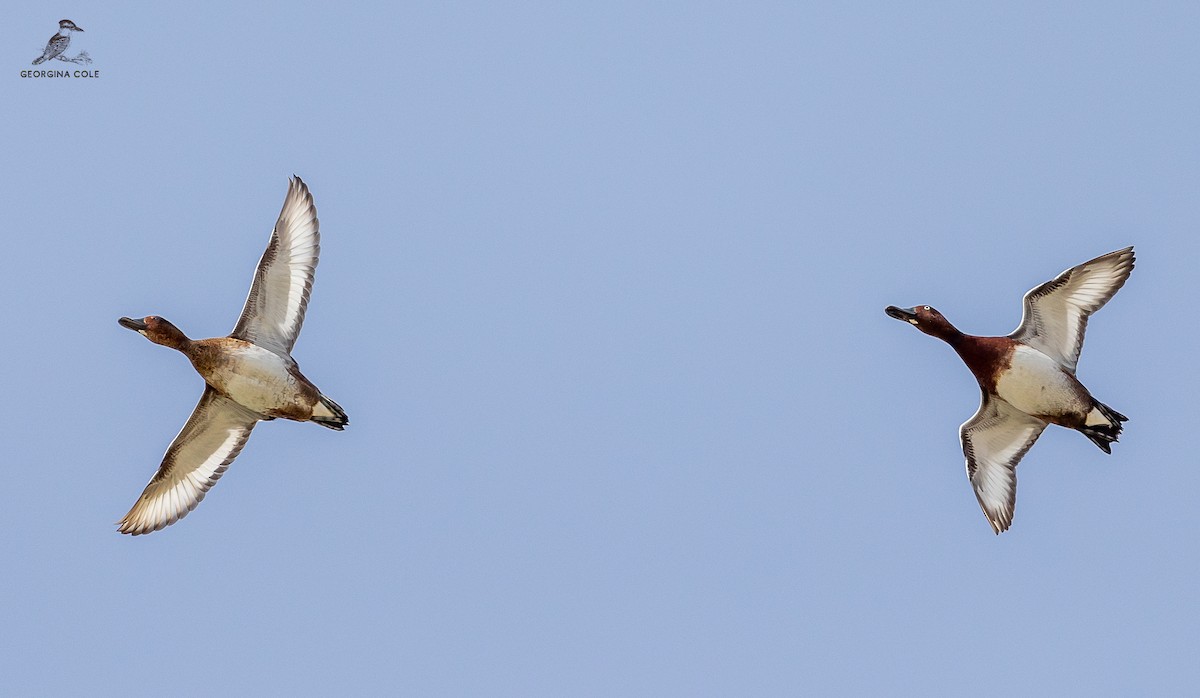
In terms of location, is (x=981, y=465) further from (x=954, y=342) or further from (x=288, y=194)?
(x=288, y=194)

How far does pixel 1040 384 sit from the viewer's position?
23.0 metres

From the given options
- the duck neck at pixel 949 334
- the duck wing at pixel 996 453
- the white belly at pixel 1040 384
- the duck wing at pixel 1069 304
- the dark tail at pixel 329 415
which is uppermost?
the duck wing at pixel 1069 304

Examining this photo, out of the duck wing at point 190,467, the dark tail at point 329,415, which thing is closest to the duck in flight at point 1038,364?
the dark tail at point 329,415

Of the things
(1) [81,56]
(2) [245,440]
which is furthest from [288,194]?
(1) [81,56]

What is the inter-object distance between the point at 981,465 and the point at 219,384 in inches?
434

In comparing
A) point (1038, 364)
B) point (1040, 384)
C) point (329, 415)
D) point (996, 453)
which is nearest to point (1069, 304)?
point (1038, 364)

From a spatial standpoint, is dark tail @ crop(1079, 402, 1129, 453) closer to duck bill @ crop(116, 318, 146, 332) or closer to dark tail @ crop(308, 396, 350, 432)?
dark tail @ crop(308, 396, 350, 432)

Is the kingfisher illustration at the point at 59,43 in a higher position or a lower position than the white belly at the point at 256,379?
higher

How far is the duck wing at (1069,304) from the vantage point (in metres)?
22.9

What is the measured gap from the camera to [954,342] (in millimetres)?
23422

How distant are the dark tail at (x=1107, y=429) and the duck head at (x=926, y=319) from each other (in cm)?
227

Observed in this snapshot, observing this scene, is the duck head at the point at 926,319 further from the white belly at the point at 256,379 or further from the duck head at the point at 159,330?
the duck head at the point at 159,330

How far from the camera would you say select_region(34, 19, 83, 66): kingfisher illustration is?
29.1m

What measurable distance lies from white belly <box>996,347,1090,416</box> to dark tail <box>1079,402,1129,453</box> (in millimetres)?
311
